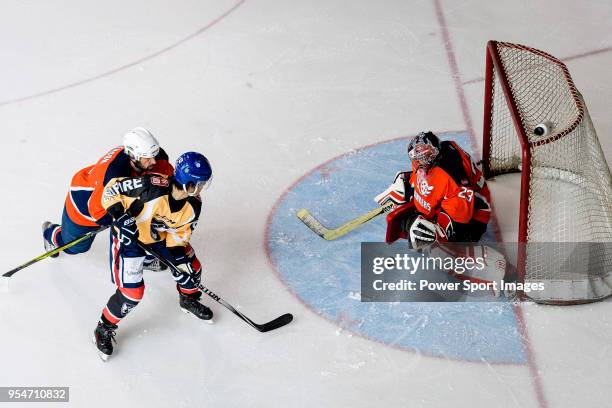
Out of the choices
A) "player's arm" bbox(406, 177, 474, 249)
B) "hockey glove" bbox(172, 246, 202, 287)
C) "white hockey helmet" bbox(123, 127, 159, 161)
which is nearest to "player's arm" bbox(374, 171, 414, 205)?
"player's arm" bbox(406, 177, 474, 249)

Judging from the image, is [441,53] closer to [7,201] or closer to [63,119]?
[63,119]

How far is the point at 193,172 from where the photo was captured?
2.97 metres

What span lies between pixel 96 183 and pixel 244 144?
124 cm

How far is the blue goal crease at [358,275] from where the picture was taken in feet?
10.5

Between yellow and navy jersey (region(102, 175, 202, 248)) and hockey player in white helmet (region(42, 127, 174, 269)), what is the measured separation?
0.15 m

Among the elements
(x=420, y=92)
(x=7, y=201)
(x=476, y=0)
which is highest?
(x=476, y=0)

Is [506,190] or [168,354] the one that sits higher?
[506,190]

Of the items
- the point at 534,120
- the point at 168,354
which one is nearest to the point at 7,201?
the point at 168,354

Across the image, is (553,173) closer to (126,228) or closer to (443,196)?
(443,196)

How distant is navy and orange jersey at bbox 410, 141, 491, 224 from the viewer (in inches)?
130

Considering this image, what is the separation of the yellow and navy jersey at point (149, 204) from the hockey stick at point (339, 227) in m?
0.76

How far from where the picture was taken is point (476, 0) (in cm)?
555

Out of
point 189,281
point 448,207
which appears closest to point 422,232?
point 448,207

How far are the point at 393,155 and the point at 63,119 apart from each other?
6.39 feet
